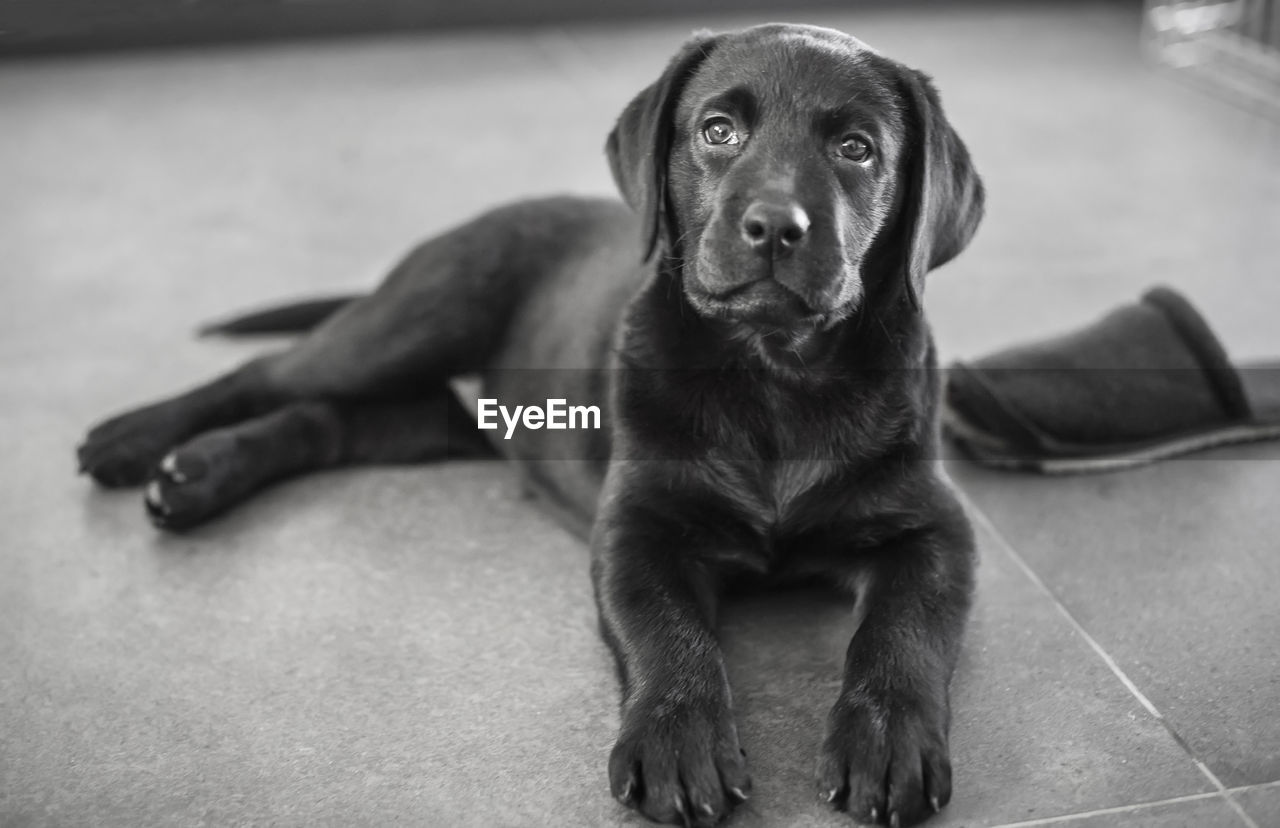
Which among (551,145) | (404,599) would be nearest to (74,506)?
(404,599)

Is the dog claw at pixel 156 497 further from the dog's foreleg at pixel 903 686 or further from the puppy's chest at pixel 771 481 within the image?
the dog's foreleg at pixel 903 686

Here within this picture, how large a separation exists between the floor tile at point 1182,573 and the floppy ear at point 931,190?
752mm

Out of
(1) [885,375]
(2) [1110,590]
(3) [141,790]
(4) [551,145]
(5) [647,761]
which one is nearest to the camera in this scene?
(5) [647,761]

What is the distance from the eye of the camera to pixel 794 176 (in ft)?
7.73

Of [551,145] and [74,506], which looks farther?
[551,145]

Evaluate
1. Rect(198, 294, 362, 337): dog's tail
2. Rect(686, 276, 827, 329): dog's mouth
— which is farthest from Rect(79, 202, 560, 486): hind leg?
Rect(686, 276, 827, 329): dog's mouth

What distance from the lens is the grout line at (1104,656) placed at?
224 centimetres

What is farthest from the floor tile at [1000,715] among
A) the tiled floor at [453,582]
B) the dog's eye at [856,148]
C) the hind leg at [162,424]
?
the hind leg at [162,424]

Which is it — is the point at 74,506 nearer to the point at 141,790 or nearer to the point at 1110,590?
the point at 141,790

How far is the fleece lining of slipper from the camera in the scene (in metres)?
3.28

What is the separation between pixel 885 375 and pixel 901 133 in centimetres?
44

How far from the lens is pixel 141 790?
2.27 m

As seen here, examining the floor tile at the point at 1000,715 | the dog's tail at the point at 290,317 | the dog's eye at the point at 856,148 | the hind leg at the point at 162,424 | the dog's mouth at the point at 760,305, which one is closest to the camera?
the floor tile at the point at 1000,715

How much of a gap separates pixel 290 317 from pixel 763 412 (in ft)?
5.47
